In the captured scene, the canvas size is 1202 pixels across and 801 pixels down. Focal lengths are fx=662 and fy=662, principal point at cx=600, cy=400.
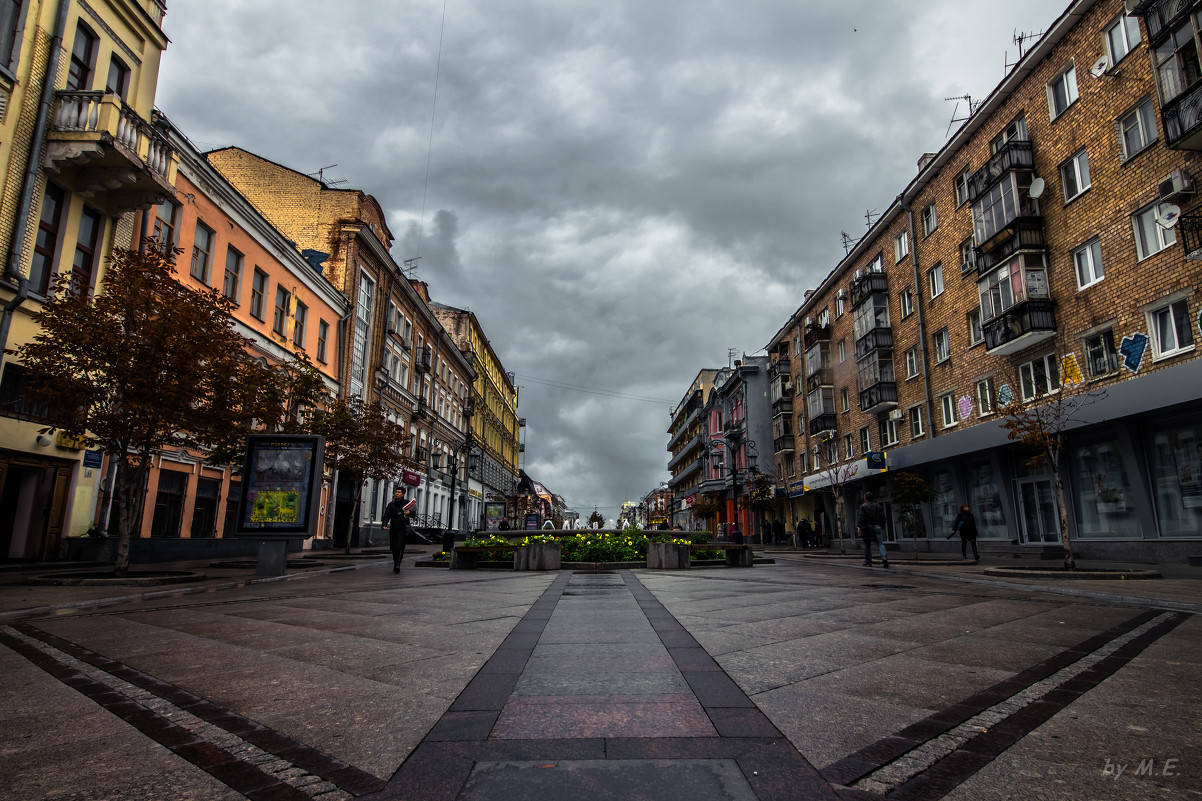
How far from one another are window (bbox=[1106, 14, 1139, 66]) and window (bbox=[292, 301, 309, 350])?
95.9ft

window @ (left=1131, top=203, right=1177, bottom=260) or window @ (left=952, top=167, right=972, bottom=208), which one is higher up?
window @ (left=952, top=167, right=972, bottom=208)

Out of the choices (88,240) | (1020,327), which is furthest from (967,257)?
(88,240)

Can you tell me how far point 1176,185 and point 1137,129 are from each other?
2.94 m

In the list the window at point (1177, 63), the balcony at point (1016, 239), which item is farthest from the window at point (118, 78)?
the balcony at point (1016, 239)

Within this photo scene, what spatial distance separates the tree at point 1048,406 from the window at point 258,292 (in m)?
24.4

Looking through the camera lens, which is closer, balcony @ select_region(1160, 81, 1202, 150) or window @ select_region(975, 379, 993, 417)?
balcony @ select_region(1160, 81, 1202, 150)

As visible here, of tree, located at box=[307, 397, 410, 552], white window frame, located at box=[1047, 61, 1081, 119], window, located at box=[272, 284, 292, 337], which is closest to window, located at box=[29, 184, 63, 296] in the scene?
tree, located at box=[307, 397, 410, 552]

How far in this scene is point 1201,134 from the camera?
1494cm

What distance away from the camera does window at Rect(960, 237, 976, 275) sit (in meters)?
25.1

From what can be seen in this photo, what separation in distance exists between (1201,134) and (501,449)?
69443 millimetres

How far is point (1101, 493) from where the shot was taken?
18.9m

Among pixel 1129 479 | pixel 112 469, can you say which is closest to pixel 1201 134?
pixel 1129 479

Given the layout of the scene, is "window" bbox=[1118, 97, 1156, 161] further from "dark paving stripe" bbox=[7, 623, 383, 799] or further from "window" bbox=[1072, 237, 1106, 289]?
"dark paving stripe" bbox=[7, 623, 383, 799]

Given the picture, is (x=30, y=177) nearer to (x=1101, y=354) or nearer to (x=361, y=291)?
(x=361, y=291)
